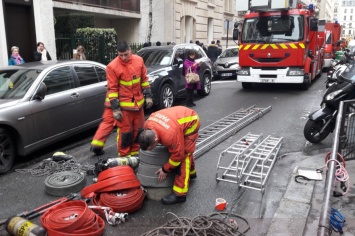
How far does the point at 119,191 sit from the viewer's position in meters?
3.85

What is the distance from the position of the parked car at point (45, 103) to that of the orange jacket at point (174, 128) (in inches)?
91.0

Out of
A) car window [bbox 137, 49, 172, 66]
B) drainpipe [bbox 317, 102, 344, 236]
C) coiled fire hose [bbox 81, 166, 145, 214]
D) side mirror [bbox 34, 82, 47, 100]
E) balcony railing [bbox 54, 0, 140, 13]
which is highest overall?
balcony railing [bbox 54, 0, 140, 13]

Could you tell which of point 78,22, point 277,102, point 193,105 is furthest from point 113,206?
point 78,22

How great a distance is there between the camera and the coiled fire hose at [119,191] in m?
3.79

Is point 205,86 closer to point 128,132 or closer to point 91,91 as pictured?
point 91,91

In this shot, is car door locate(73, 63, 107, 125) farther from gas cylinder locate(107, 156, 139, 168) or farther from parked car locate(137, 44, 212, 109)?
gas cylinder locate(107, 156, 139, 168)

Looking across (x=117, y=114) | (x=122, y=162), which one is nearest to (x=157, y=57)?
(x=117, y=114)

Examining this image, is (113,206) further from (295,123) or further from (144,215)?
(295,123)

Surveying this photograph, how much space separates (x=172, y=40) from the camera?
21672mm

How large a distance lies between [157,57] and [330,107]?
16.6 feet

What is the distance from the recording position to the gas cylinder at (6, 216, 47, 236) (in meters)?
3.21

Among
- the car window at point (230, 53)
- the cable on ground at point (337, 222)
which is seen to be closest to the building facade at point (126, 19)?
the car window at point (230, 53)

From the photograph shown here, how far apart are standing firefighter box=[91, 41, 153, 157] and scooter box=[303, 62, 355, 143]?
2.84 m

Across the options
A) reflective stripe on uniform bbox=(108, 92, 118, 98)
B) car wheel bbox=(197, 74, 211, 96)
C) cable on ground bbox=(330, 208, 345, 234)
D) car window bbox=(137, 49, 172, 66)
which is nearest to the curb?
cable on ground bbox=(330, 208, 345, 234)
